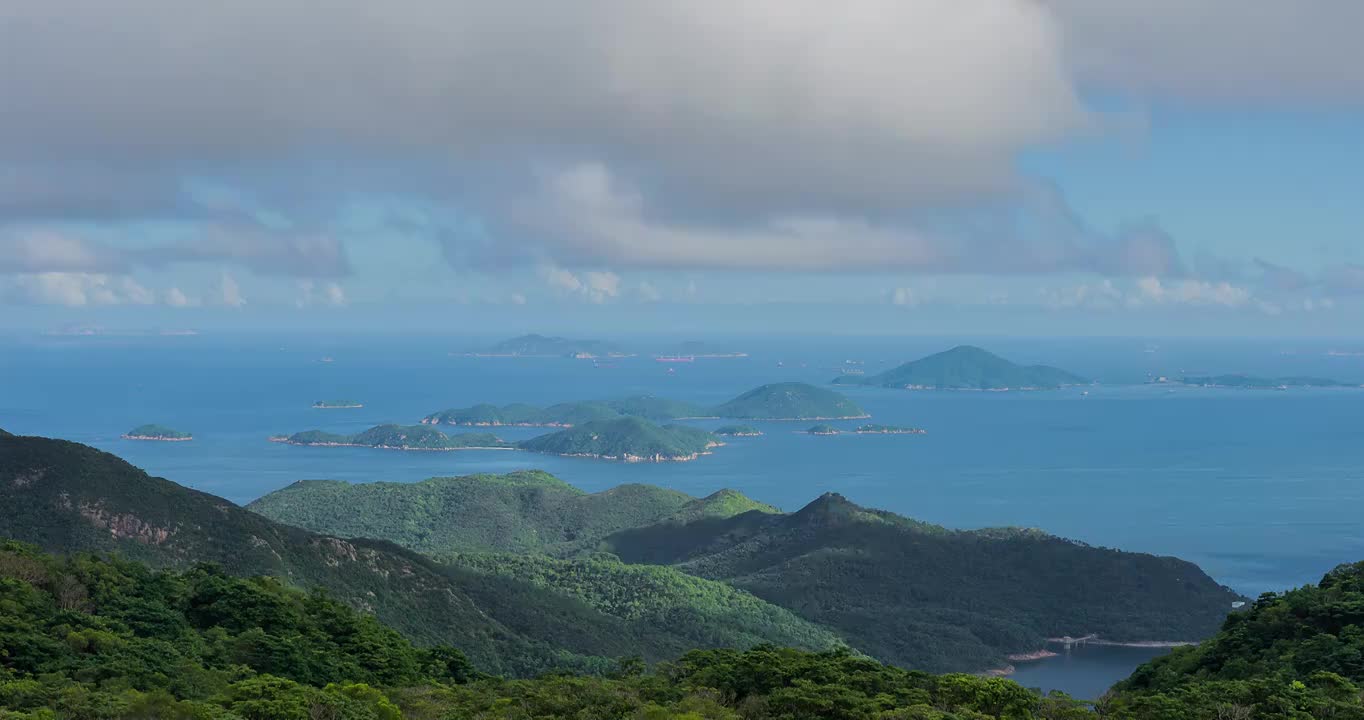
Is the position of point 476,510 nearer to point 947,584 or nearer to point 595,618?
point 947,584

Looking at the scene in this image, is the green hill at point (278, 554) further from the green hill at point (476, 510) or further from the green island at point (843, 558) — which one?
the green hill at point (476, 510)

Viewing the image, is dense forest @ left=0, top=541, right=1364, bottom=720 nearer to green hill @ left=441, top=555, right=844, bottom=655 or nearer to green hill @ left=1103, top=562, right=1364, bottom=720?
green hill @ left=1103, top=562, right=1364, bottom=720

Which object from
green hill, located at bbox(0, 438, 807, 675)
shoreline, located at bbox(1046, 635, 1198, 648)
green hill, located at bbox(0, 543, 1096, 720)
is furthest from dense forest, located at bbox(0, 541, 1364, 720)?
shoreline, located at bbox(1046, 635, 1198, 648)

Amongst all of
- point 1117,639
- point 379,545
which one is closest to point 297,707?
point 379,545

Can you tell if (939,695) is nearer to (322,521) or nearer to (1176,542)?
(322,521)

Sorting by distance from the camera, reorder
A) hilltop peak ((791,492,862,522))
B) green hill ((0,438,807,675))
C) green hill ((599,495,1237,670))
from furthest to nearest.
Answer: hilltop peak ((791,492,862,522)) → green hill ((599,495,1237,670)) → green hill ((0,438,807,675))
